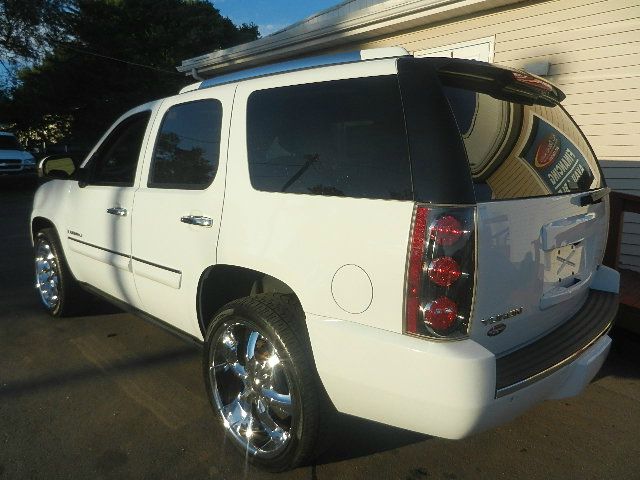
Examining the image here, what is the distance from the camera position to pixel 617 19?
17.5 ft

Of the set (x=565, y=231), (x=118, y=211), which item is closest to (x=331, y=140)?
(x=565, y=231)

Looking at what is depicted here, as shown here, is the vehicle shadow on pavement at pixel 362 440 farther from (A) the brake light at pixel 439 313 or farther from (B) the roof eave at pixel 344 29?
(B) the roof eave at pixel 344 29

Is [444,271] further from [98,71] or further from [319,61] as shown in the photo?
[98,71]

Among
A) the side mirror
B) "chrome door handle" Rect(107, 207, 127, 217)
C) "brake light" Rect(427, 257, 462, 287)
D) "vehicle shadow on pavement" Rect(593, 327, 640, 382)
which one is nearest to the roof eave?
"vehicle shadow on pavement" Rect(593, 327, 640, 382)

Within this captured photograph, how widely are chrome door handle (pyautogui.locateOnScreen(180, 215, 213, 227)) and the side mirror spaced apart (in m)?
1.72

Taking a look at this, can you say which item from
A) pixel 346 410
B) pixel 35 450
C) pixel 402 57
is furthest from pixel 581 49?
pixel 35 450

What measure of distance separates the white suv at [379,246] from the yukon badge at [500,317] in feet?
0.06

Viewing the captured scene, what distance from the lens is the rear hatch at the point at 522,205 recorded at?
181 centimetres

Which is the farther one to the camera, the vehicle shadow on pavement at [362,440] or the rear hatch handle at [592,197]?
the vehicle shadow on pavement at [362,440]

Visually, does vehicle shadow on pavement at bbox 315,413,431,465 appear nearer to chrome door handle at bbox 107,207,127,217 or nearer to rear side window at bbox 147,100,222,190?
rear side window at bbox 147,100,222,190

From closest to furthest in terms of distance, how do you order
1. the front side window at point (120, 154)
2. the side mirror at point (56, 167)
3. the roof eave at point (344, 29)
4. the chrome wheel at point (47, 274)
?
the front side window at point (120, 154)
the side mirror at point (56, 167)
the chrome wheel at point (47, 274)
the roof eave at point (344, 29)

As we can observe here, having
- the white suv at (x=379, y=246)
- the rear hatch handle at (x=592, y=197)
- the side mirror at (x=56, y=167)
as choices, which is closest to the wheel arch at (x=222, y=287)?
the white suv at (x=379, y=246)

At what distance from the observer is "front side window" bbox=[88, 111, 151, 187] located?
3.29 meters

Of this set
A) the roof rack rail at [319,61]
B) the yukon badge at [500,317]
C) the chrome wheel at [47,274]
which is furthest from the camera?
the chrome wheel at [47,274]
